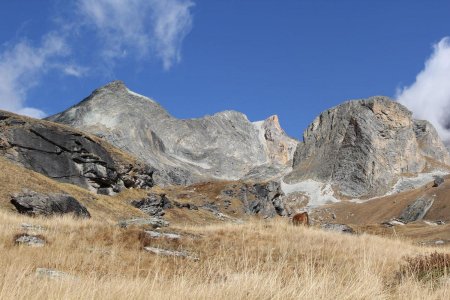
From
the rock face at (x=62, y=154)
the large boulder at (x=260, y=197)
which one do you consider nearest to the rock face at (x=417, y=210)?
the large boulder at (x=260, y=197)

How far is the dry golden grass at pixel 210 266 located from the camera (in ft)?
16.8

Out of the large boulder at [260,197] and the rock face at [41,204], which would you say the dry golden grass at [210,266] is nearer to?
the rock face at [41,204]

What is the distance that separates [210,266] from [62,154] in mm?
51375

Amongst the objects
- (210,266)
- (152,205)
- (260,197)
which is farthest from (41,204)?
(260,197)

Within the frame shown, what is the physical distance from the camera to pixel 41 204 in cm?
2945

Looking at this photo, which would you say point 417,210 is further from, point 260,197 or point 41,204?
point 41,204

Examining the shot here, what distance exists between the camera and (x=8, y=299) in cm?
428

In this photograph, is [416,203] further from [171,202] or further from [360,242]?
[360,242]

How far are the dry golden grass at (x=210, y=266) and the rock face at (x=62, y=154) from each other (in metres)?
36.8

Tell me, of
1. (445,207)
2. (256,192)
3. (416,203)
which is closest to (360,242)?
(256,192)

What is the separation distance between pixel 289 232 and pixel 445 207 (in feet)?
313

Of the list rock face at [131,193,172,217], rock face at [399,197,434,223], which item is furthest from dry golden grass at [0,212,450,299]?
rock face at [399,197,434,223]

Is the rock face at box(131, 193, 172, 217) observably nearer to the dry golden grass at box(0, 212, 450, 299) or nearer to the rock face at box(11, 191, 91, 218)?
the rock face at box(11, 191, 91, 218)

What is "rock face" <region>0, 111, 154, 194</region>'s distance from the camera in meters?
51.0
